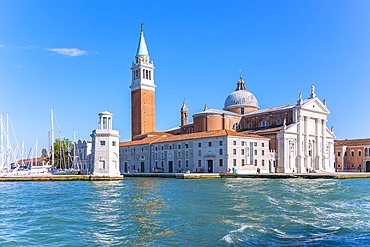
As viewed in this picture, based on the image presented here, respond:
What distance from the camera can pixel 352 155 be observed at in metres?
56.6

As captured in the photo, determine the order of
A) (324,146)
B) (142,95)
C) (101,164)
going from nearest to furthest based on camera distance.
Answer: (101,164)
(324,146)
(142,95)

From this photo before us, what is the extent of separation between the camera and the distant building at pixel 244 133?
43.3 metres

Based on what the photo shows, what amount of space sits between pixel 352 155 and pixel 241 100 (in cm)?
1724

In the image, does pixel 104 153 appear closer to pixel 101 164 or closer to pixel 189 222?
pixel 101 164

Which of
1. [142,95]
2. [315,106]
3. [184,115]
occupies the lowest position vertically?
[315,106]

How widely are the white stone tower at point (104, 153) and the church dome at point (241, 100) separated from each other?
23262 mm

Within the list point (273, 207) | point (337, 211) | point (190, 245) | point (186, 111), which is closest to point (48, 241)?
point (190, 245)

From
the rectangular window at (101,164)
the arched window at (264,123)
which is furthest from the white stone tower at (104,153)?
the arched window at (264,123)

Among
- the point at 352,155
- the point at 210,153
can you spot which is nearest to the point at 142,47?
the point at 210,153

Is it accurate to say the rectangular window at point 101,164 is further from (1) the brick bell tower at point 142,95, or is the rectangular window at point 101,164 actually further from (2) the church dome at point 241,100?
(2) the church dome at point 241,100

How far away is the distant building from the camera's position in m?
43.3

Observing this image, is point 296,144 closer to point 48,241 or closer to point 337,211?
point 337,211

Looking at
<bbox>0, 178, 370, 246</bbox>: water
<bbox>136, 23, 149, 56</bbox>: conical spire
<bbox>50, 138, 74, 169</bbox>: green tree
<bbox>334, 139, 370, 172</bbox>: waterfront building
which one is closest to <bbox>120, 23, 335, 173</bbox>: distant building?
<bbox>136, 23, 149, 56</bbox>: conical spire

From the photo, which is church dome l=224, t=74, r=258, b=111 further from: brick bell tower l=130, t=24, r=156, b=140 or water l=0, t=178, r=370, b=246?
water l=0, t=178, r=370, b=246
